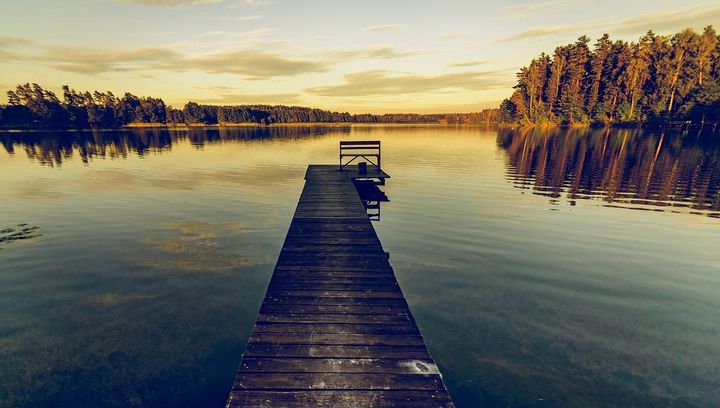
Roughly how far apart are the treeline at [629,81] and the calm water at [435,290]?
294 feet

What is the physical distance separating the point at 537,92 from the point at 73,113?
19929 cm

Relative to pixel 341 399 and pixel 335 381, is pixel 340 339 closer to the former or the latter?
pixel 335 381

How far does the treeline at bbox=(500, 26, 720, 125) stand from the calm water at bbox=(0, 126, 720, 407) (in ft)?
294

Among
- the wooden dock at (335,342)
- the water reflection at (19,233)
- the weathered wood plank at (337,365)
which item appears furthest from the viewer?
the water reflection at (19,233)

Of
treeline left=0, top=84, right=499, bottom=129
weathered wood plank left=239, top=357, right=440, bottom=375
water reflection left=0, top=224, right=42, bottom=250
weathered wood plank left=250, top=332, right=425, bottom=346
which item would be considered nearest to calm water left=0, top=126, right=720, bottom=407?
water reflection left=0, top=224, right=42, bottom=250

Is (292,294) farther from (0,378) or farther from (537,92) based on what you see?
(537,92)

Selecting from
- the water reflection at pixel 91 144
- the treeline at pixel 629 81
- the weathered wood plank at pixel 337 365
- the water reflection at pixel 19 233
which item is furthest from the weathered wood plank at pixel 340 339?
the treeline at pixel 629 81

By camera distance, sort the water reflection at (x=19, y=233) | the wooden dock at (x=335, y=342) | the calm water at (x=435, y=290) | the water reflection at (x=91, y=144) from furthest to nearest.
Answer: the water reflection at (x=91, y=144), the water reflection at (x=19, y=233), the calm water at (x=435, y=290), the wooden dock at (x=335, y=342)

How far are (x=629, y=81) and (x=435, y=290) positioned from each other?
396ft

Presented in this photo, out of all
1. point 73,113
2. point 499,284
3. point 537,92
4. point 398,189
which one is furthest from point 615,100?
point 73,113

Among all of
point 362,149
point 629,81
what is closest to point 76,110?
point 362,149

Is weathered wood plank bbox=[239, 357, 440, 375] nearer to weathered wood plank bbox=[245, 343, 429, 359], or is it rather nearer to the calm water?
weathered wood plank bbox=[245, 343, 429, 359]

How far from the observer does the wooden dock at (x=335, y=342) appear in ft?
14.8

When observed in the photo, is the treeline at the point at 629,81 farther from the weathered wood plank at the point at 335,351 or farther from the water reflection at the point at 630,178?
the weathered wood plank at the point at 335,351
